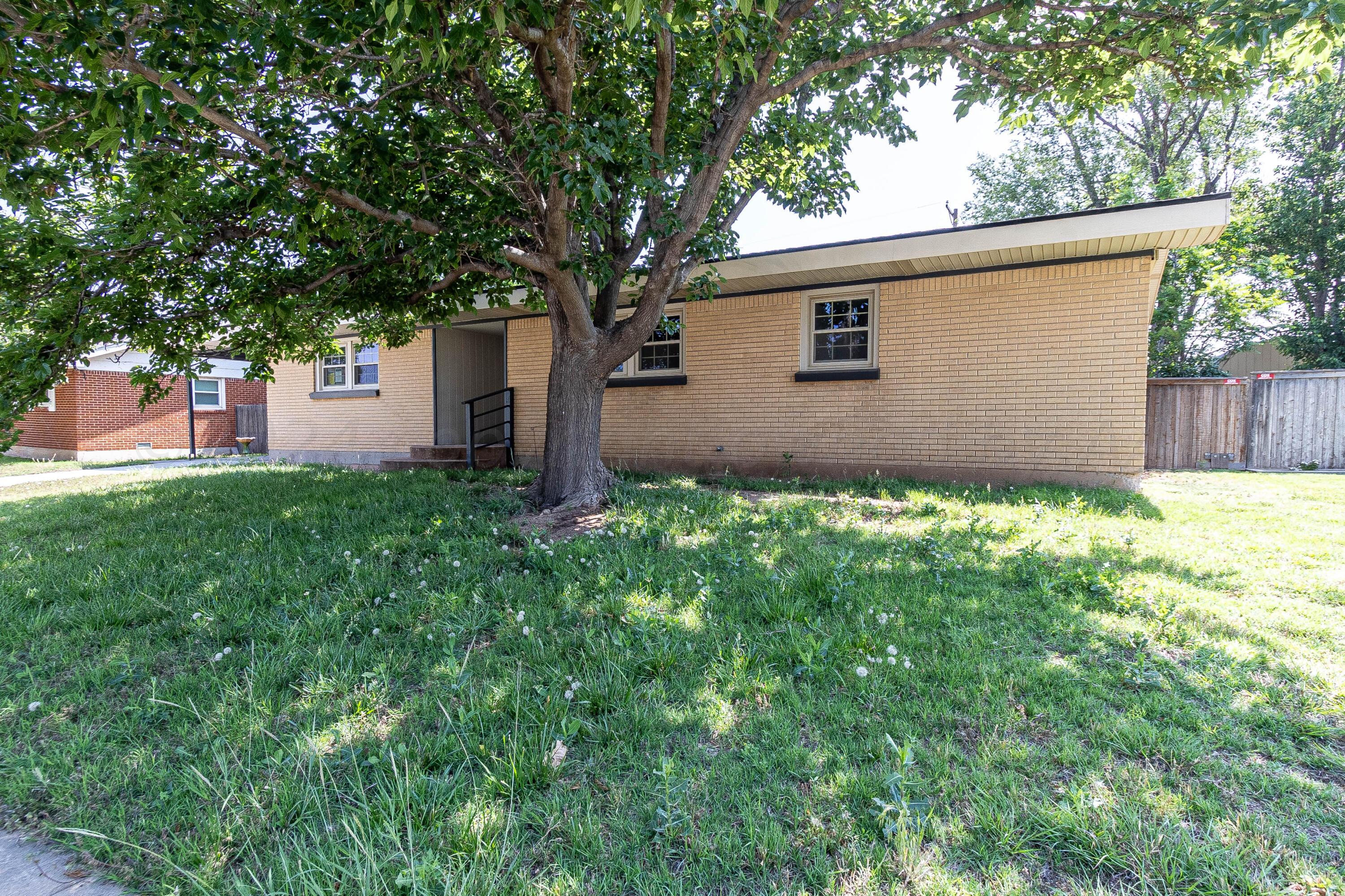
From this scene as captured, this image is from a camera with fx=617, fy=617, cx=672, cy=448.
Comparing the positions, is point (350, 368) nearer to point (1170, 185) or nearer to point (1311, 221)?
point (1170, 185)

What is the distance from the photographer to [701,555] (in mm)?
4332

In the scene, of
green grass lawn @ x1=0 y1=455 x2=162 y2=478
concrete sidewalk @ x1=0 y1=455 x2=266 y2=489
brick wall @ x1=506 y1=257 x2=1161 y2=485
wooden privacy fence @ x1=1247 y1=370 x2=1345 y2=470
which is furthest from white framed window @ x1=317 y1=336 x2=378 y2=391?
wooden privacy fence @ x1=1247 y1=370 x2=1345 y2=470

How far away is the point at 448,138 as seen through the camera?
20.2ft

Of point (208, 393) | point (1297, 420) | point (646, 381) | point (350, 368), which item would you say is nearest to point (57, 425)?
point (208, 393)

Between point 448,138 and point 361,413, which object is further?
point 361,413

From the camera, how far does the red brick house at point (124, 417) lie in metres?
17.5

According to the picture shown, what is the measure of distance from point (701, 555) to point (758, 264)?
Result: 552 centimetres

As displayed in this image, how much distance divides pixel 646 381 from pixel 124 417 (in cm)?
1756

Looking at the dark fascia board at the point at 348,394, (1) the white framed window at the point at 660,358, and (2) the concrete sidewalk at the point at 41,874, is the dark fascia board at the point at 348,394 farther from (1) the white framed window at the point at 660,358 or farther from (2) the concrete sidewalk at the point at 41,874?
(2) the concrete sidewalk at the point at 41,874

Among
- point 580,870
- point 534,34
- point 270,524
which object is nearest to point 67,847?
point 580,870

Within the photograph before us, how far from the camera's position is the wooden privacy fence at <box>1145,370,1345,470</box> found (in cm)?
1178

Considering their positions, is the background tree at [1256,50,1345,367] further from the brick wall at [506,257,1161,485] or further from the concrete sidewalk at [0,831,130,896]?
the concrete sidewalk at [0,831,130,896]

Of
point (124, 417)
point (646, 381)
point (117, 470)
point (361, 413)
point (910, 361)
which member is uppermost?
point (910, 361)

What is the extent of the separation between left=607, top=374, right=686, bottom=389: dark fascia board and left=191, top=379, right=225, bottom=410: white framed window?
16.0m
